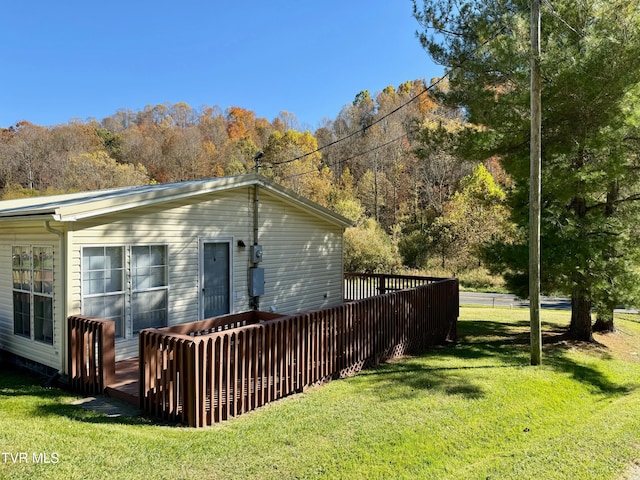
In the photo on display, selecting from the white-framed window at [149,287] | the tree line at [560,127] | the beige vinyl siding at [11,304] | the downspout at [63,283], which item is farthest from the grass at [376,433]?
the tree line at [560,127]

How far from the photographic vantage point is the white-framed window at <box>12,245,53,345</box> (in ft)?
21.1

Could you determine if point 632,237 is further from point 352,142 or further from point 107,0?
point 352,142

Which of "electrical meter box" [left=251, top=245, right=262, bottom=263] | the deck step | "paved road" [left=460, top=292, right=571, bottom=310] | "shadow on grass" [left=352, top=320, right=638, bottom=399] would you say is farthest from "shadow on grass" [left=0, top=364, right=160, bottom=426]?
"paved road" [left=460, top=292, right=571, bottom=310]

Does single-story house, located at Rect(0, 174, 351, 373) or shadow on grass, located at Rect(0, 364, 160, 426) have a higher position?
single-story house, located at Rect(0, 174, 351, 373)

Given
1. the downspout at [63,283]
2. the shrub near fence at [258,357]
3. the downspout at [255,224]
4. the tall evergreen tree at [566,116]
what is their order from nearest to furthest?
the shrub near fence at [258,357], the downspout at [63,283], the tall evergreen tree at [566,116], the downspout at [255,224]

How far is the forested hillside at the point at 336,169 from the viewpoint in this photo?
30.1 metres

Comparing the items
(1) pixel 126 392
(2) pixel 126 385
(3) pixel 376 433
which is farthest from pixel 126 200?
(3) pixel 376 433

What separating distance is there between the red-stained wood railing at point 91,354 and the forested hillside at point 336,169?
71.2ft

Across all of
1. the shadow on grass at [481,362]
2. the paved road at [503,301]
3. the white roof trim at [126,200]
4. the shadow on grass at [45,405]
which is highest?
the white roof trim at [126,200]

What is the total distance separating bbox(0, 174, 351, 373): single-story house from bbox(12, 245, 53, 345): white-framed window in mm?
17

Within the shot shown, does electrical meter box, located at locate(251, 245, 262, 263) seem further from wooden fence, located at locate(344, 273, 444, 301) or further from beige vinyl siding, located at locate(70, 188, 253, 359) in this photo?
wooden fence, located at locate(344, 273, 444, 301)

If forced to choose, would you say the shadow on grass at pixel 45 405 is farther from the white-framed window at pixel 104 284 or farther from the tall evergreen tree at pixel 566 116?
the tall evergreen tree at pixel 566 116

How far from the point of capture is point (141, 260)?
23.1ft

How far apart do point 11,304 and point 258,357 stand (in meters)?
4.94
